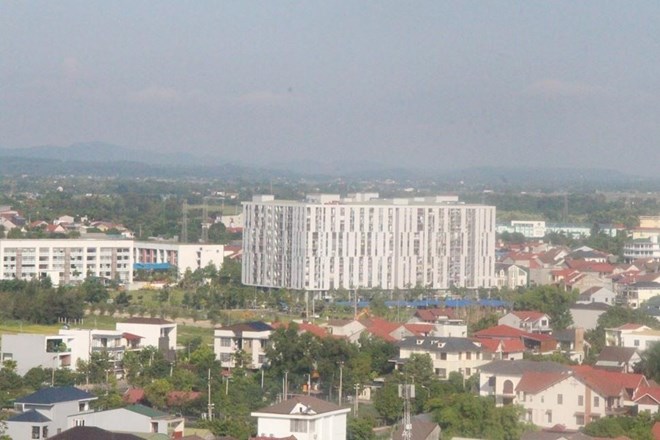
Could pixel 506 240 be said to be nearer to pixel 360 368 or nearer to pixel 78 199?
pixel 78 199

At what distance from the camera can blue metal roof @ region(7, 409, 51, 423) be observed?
466 inches

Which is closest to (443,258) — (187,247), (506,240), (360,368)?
(187,247)

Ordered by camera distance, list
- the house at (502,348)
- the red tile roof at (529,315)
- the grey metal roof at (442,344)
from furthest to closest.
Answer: the red tile roof at (529,315), the house at (502,348), the grey metal roof at (442,344)

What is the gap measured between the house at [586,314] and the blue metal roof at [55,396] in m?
10.4

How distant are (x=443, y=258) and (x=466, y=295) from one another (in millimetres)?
1868

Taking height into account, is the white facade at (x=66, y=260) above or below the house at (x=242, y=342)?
below

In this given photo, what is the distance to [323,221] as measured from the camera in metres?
28.6

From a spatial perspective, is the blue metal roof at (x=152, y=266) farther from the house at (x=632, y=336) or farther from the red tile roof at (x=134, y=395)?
the red tile roof at (x=134, y=395)

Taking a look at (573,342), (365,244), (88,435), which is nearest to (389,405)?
(88,435)

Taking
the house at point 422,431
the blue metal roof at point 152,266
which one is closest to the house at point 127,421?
the house at point 422,431

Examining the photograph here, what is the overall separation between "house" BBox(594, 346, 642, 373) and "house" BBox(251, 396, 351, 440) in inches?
195

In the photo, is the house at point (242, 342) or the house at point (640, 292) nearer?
the house at point (242, 342)

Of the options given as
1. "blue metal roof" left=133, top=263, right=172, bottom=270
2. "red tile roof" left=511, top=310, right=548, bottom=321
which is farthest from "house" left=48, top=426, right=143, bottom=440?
"blue metal roof" left=133, top=263, right=172, bottom=270

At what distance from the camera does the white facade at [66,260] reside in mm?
29328
